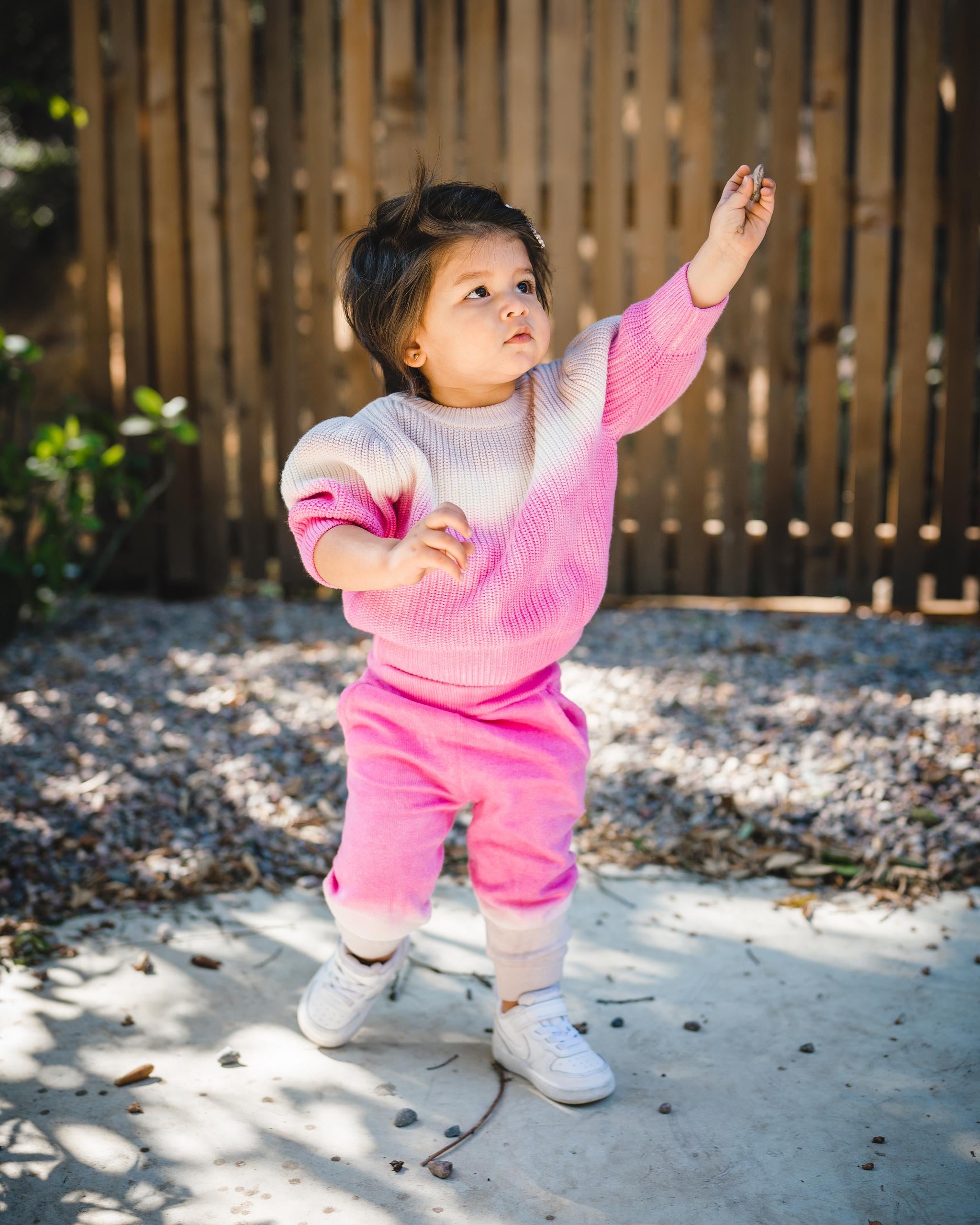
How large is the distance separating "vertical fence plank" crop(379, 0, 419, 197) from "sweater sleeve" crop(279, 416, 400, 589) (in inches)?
118

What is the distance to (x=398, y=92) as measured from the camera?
4.38 m

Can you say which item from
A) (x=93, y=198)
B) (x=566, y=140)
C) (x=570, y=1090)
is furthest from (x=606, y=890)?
(x=93, y=198)

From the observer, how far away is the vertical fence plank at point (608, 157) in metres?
4.19

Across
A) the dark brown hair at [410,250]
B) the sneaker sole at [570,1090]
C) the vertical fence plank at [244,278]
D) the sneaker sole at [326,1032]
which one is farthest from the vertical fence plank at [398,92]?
the sneaker sole at [570,1090]

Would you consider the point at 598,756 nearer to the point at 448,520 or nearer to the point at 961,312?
the point at 448,520

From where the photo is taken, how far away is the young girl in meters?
1.68

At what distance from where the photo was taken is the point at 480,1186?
1570 millimetres

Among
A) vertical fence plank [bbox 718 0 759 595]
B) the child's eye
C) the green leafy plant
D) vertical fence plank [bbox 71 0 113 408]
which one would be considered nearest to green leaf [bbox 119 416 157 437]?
the green leafy plant

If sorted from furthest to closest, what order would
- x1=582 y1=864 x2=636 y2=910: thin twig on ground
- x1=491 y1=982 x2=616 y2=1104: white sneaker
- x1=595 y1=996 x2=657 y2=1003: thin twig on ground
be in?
x1=582 y1=864 x2=636 y2=910: thin twig on ground
x1=595 y1=996 x2=657 y2=1003: thin twig on ground
x1=491 y1=982 x2=616 y2=1104: white sneaker

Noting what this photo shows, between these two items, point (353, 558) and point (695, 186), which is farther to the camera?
point (695, 186)

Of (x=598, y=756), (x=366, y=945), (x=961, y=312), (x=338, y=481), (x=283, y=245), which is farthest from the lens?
(x=283, y=245)

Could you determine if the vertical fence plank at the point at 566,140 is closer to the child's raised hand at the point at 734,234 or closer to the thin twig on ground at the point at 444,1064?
the child's raised hand at the point at 734,234

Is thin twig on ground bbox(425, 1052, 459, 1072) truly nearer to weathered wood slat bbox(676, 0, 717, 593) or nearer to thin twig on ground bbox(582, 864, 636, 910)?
thin twig on ground bbox(582, 864, 636, 910)

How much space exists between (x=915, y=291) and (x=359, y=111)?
222cm
